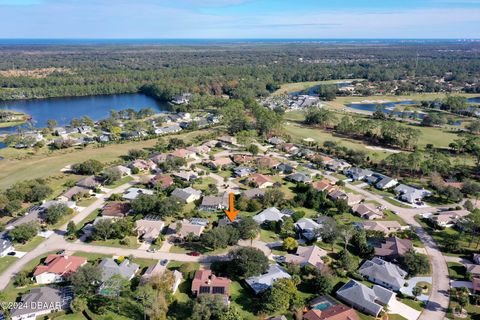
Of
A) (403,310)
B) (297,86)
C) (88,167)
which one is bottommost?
(403,310)

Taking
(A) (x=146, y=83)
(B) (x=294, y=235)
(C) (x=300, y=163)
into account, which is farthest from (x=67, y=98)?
(B) (x=294, y=235)

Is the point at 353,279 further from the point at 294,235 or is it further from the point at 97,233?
the point at 97,233

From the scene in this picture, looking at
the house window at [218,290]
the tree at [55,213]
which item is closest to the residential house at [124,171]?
the tree at [55,213]

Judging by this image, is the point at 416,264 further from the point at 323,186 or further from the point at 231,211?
the point at 231,211

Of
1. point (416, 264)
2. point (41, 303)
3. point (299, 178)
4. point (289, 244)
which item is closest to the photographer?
point (41, 303)

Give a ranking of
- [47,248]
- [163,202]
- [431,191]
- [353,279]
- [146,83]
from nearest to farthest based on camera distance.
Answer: [353,279] < [47,248] < [163,202] < [431,191] < [146,83]

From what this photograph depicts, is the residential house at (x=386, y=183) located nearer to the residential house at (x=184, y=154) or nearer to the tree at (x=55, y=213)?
the residential house at (x=184, y=154)

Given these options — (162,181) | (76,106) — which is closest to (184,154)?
(162,181)
